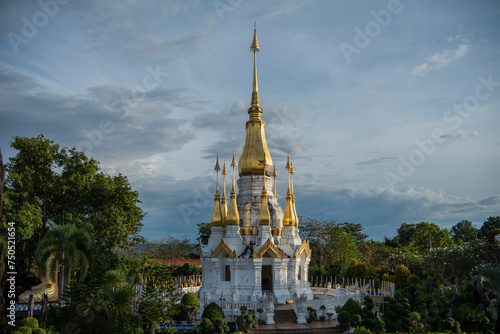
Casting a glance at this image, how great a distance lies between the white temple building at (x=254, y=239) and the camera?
29312 millimetres

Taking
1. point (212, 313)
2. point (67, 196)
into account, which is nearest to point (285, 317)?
point (212, 313)

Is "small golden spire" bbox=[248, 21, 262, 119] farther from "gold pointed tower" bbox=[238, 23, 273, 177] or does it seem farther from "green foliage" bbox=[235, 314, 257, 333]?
"green foliage" bbox=[235, 314, 257, 333]

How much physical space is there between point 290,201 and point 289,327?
1061 cm

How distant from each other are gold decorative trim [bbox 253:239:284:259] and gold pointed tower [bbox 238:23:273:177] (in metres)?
5.72

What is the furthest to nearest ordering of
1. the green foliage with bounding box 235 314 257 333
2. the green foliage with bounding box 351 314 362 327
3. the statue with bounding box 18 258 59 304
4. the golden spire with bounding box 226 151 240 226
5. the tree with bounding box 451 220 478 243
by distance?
the tree with bounding box 451 220 478 243, the golden spire with bounding box 226 151 240 226, the statue with bounding box 18 258 59 304, the green foliage with bounding box 351 314 362 327, the green foliage with bounding box 235 314 257 333

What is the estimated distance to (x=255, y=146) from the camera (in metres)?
33.4

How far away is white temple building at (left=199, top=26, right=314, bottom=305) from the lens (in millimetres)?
29312

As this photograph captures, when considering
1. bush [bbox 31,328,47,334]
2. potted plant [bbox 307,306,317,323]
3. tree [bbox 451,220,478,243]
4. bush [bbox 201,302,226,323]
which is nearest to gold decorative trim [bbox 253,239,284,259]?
potted plant [bbox 307,306,317,323]

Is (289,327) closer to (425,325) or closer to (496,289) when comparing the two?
(425,325)

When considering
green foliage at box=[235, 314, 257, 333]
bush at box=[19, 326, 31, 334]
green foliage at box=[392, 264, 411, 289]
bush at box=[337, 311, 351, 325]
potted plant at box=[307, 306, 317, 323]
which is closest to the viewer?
bush at box=[19, 326, 31, 334]

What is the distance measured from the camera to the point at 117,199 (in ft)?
114

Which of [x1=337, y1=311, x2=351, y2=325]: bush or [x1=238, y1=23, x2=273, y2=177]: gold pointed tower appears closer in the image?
[x1=337, y1=311, x2=351, y2=325]: bush

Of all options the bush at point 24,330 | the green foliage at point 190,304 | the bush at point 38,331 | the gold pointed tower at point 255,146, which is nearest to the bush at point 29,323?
the bush at point 38,331

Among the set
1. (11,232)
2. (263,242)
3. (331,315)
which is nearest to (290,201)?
(263,242)
